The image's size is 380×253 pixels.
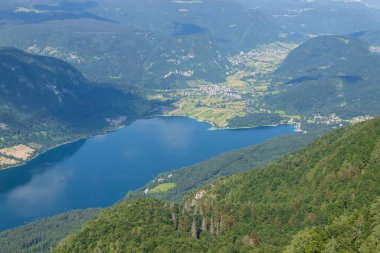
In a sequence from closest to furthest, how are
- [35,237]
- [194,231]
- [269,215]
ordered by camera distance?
[194,231]
[269,215]
[35,237]

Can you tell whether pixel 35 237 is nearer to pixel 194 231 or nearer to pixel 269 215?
pixel 194 231

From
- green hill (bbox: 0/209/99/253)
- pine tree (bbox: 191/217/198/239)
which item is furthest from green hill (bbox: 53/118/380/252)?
green hill (bbox: 0/209/99/253)

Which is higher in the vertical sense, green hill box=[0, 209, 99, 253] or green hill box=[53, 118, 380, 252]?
green hill box=[53, 118, 380, 252]

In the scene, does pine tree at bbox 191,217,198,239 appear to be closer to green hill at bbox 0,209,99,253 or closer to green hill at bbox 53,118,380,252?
green hill at bbox 53,118,380,252

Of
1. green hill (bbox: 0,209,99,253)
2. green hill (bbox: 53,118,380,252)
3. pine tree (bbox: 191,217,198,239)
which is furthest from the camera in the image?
green hill (bbox: 0,209,99,253)

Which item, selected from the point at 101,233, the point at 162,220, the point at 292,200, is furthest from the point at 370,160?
the point at 101,233

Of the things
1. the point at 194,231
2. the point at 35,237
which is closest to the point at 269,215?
the point at 194,231

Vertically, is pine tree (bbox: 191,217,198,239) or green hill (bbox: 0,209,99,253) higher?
pine tree (bbox: 191,217,198,239)

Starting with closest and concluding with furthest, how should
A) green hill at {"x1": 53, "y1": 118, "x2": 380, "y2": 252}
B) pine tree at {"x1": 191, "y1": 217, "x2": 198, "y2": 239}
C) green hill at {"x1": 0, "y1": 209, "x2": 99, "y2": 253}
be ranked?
1. green hill at {"x1": 53, "y1": 118, "x2": 380, "y2": 252}
2. pine tree at {"x1": 191, "y1": 217, "x2": 198, "y2": 239}
3. green hill at {"x1": 0, "y1": 209, "x2": 99, "y2": 253}

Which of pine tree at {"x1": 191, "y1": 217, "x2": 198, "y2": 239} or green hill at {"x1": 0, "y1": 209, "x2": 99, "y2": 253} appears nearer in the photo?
pine tree at {"x1": 191, "y1": 217, "x2": 198, "y2": 239}
